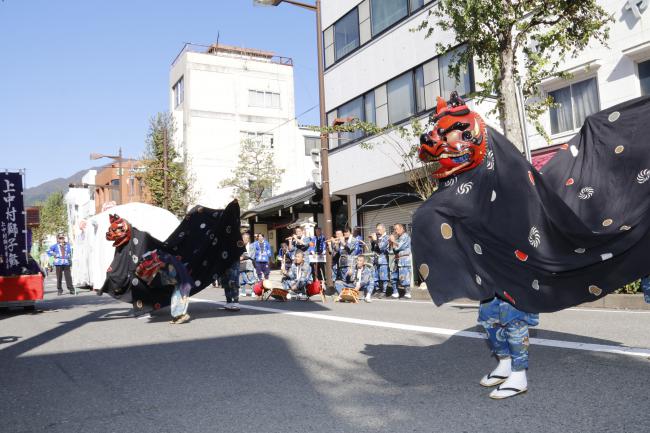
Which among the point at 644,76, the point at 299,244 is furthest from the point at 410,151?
the point at 644,76

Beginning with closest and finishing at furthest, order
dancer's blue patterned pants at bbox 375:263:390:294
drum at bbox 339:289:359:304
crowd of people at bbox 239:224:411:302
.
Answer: drum at bbox 339:289:359:304 < crowd of people at bbox 239:224:411:302 < dancer's blue patterned pants at bbox 375:263:390:294

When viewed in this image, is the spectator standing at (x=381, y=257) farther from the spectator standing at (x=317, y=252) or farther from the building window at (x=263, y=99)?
the building window at (x=263, y=99)

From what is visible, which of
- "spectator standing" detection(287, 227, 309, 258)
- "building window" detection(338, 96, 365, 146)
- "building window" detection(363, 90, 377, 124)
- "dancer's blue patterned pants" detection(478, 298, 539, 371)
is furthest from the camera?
"building window" detection(338, 96, 365, 146)

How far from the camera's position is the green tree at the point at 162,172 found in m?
28.7

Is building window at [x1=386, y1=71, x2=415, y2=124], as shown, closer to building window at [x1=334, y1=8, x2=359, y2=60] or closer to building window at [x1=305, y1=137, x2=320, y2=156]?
building window at [x1=334, y1=8, x2=359, y2=60]

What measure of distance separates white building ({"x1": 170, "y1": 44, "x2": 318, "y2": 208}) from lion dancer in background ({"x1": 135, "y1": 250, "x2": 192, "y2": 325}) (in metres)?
31.0

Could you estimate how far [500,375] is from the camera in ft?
13.8

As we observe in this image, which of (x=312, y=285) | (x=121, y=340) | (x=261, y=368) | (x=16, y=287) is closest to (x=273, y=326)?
(x=121, y=340)

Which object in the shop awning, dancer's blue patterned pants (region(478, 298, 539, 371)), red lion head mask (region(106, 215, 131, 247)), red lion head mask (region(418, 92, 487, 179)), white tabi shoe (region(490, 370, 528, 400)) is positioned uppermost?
the shop awning

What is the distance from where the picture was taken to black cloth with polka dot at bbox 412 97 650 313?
395 centimetres

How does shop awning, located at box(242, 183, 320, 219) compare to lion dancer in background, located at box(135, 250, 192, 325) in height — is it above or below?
above

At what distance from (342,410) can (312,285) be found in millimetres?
9714

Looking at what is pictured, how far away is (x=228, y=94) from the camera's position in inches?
1678

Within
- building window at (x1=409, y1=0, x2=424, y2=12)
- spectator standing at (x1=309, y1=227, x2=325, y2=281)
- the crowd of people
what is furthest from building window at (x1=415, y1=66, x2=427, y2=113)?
spectator standing at (x1=309, y1=227, x2=325, y2=281)
